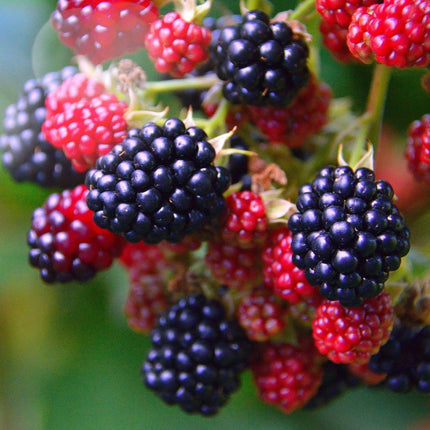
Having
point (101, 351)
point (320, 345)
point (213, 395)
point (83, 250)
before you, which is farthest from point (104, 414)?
point (320, 345)

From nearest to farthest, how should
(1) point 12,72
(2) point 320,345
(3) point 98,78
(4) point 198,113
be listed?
1. (2) point 320,345
2. (3) point 98,78
3. (4) point 198,113
4. (1) point 12,72

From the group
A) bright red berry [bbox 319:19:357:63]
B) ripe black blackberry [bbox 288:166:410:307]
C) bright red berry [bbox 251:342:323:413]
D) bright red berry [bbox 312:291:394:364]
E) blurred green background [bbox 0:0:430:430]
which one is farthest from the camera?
blurred green background [bbox 0:0:430:430]

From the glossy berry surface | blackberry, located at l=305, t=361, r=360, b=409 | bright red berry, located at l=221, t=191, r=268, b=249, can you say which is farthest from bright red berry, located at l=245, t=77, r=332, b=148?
blackberry, located at l=305, t=361, r=360, b=409

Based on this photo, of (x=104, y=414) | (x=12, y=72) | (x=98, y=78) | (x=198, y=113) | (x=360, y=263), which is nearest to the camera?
(x=360, y=263)

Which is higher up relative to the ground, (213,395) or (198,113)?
(198,113)

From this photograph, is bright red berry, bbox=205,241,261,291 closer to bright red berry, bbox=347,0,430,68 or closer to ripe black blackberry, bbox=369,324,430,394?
ripe black blackberry, bbox=369,324,430,394

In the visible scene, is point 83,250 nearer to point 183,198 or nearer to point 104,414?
point 183,198

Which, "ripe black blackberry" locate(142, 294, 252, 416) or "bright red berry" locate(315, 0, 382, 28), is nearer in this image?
"bright red berry" locate(315, 0, 382, 28)
